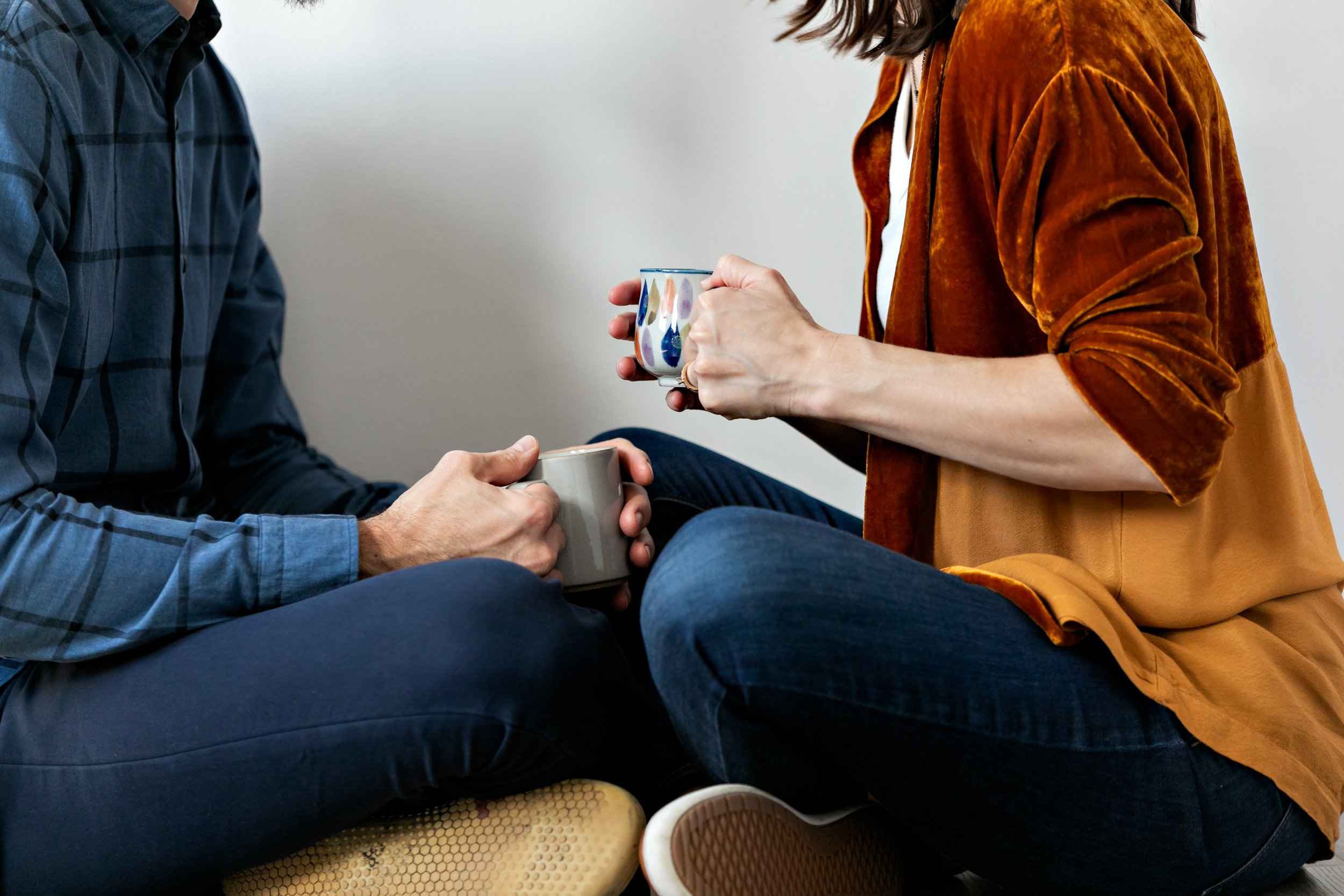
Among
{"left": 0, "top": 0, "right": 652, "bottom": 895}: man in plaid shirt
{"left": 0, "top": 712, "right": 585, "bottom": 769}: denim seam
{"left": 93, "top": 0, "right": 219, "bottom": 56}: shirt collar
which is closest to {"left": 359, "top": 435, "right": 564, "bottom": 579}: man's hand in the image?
{"left": 0, "top": 0, "right": 652, "bottom": 895}: man in plaid shirt

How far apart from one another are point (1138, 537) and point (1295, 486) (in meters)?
0.15

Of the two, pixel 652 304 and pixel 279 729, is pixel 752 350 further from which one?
pixel 279 729

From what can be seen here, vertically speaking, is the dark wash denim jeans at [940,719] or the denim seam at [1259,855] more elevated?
the dark wash denim jeans at [940,719]

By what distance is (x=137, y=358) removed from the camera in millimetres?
938

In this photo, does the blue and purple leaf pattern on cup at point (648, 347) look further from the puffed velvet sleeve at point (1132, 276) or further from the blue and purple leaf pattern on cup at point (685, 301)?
the puffed velvet sleeve at point (1132, 276)

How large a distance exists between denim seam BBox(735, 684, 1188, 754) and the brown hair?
1.77 feet

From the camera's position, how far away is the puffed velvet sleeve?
25.5 inches

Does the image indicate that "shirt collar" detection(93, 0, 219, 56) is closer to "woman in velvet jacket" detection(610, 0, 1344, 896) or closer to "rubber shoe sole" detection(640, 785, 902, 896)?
"woman in velvet jacket" detection(610, 0, 1344, 896)

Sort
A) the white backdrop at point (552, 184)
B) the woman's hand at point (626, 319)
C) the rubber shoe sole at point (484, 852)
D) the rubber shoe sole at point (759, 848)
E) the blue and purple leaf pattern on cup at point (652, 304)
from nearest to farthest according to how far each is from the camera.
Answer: the rubber shoe sole at point (759, 848)
the rubber shoe sole at point (484, 852)
the blue and purple leaf pattern on cup at point (652, 304)
the woman's hand at point (626, 319)
the white backdrop at point (552, 184)

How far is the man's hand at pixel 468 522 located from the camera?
31.0 inches

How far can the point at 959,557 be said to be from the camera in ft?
2.66

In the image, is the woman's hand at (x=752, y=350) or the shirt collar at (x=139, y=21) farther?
the shirt collar at (x=139, y=21)

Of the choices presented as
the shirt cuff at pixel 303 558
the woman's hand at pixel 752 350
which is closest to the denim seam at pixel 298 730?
the shirt cuff at pixel 303 558

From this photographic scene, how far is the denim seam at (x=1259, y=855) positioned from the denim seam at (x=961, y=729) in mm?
124
